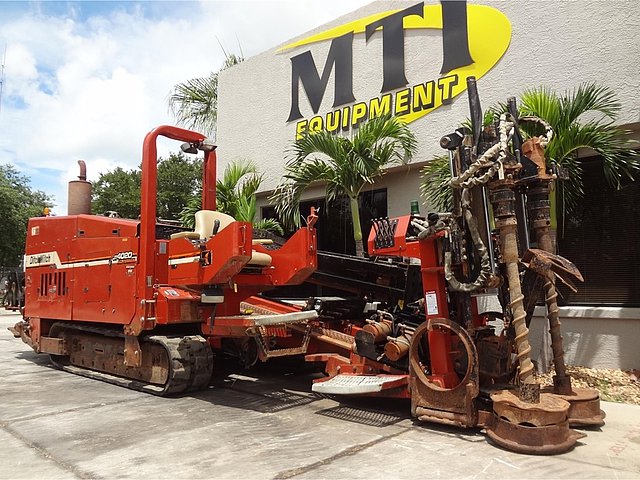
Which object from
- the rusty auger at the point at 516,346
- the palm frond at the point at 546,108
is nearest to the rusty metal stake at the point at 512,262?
the rusty auger at the point at 516,346

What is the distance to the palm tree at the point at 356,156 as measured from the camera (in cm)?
857

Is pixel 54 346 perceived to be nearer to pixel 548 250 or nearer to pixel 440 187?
pixel 440 187

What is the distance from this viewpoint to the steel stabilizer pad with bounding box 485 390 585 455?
406 centimetres

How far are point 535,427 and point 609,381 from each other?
122 inches

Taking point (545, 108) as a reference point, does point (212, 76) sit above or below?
above

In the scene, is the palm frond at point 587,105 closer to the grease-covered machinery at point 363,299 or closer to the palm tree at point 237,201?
the grease-covered machinery at point 363,299

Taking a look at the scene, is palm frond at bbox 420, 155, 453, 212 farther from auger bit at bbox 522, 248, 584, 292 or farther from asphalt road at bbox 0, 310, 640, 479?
asphalt road at bbox 0, 310, 640, 479

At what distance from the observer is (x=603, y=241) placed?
7.50 metres

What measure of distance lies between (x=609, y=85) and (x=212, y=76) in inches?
453

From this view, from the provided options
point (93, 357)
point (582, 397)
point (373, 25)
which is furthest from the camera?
point (373, 25)

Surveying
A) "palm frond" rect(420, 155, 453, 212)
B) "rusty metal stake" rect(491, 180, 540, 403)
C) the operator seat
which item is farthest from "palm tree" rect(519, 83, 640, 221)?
the operator seat

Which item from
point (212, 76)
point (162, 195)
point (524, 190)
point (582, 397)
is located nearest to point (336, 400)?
point (582, 397)

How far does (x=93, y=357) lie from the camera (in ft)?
25.2

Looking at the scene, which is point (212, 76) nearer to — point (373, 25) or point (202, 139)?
point (373, 25)
